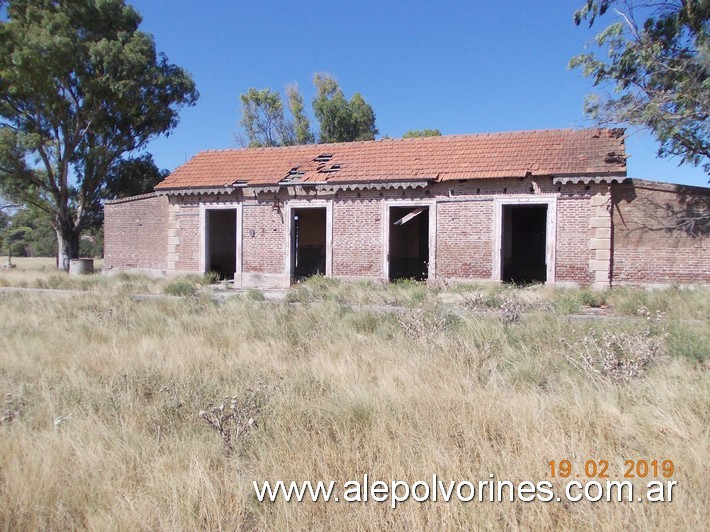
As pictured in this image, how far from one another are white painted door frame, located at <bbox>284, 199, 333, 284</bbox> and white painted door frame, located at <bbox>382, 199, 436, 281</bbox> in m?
1.97

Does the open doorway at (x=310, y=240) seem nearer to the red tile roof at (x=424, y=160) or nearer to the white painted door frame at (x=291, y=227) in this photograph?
the red tile roof at (x=424, y=160)

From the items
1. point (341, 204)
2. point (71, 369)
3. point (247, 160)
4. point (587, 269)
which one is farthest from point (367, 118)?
point (71, 369)

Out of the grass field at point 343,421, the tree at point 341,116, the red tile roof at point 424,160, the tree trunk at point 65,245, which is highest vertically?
the tree at point 341,116

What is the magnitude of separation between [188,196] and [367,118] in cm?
2405

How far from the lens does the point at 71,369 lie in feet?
18.9

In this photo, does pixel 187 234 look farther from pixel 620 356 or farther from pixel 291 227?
pixel 620 356

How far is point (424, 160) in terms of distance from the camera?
707 inches

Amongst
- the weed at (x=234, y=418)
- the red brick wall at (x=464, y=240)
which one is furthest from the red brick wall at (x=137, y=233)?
the weed at (x=234, y=418)

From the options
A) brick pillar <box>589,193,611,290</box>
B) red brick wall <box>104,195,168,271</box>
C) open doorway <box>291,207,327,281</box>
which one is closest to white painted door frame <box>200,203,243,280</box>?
red brick wall <box>104,195,168,271</box>

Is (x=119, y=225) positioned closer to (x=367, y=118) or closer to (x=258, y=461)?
(x=258, y=461)

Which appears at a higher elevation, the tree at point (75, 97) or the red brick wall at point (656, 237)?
the tree at point (75, 97)

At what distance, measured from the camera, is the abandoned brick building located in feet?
49.8

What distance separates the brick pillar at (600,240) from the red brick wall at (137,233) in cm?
1567

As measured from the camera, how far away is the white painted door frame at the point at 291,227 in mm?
18266
